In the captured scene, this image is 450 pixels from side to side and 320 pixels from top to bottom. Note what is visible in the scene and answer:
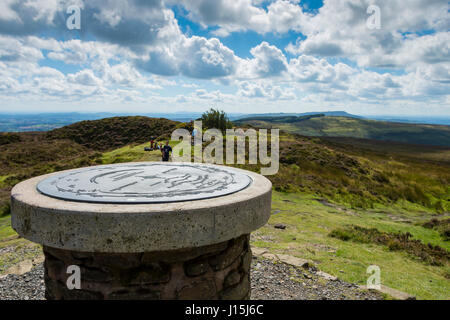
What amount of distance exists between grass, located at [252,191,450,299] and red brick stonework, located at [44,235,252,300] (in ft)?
11.8

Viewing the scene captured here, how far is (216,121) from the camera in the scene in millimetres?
28609

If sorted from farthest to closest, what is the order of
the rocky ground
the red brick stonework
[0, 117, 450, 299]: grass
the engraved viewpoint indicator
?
[0, 117, 450, 299]: grass, the rocky ground, the engraved viewpoint indicator, the red brick stonework

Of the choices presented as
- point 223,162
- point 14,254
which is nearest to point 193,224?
point 14,254

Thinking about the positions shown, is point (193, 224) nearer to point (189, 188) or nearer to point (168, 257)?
point (168, 257)

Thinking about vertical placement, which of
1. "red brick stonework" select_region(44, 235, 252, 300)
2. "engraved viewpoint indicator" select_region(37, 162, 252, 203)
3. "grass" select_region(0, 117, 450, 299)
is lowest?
"grass" select_region(0, 117, 450, 299)

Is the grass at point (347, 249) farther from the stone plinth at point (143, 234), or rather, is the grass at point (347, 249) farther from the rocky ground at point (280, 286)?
the stone plinth at point (143, 234)

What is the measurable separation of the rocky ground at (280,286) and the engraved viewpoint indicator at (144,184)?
226 centimetres

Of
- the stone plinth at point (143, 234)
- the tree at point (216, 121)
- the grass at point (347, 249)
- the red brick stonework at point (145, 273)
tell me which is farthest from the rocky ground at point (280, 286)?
the tree at point (216, 121)

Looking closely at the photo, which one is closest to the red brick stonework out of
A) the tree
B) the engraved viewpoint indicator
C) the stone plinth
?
the stone plinth

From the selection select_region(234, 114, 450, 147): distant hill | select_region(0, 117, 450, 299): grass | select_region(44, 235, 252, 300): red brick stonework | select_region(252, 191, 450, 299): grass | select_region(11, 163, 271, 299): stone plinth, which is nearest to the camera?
select_region(11, 163, 271, 299): stone plinth

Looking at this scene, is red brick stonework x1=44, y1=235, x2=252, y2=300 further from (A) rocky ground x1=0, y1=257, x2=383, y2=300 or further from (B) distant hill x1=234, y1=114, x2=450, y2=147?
(B) distant hill x1=234, y1=114, x2=450, y2=147

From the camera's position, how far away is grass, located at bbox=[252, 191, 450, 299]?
5793mm

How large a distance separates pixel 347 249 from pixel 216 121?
73.5ft

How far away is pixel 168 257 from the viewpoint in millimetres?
3064
